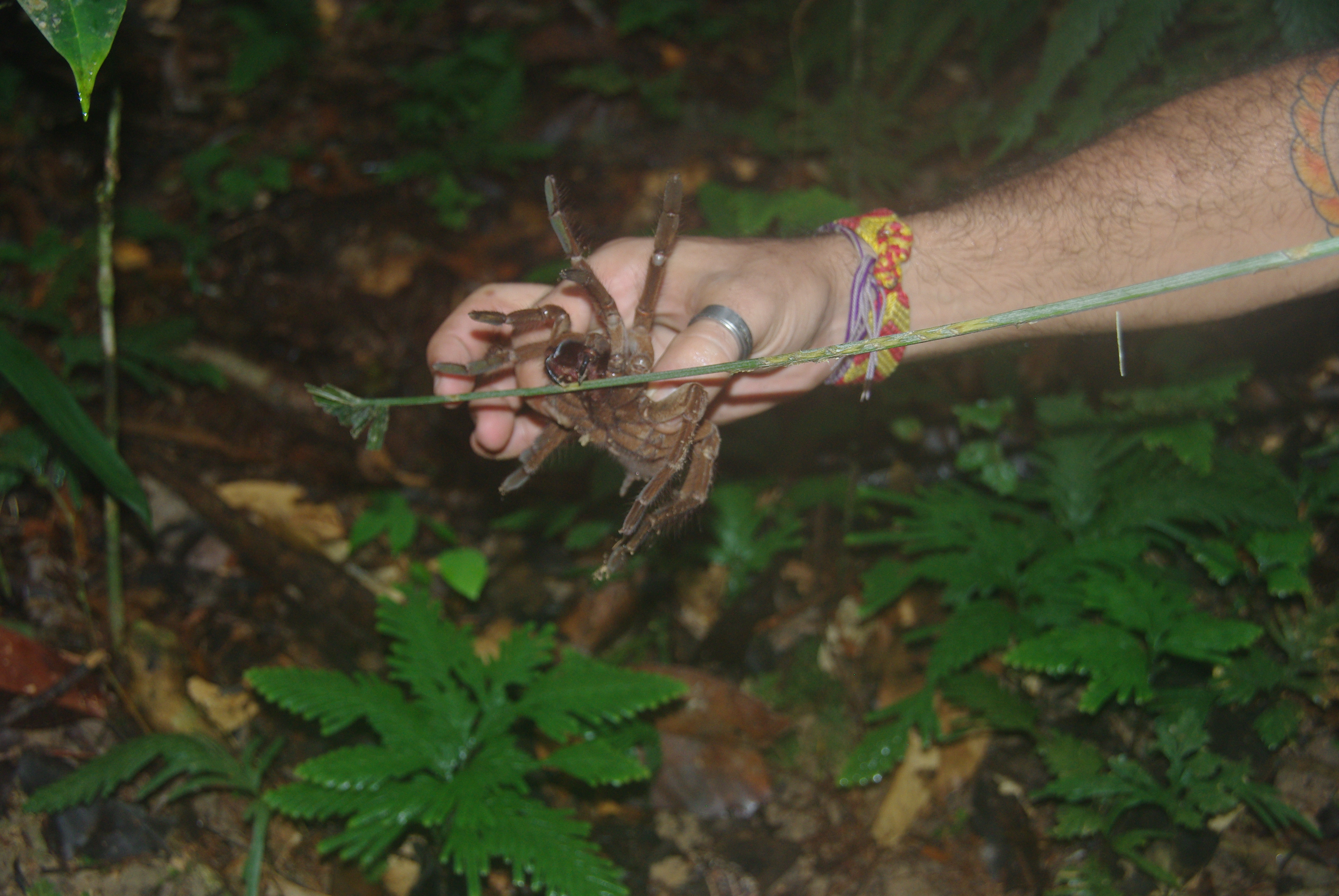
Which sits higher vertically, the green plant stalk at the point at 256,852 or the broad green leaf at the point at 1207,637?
the broad green leaf at the point at 1207,637

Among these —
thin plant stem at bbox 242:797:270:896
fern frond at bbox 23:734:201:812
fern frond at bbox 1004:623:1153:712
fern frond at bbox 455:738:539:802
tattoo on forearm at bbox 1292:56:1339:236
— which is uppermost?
tattoo on forearm at bbox 1292:56:1339:236

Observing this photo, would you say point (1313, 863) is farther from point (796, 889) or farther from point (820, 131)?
point (820, 131)

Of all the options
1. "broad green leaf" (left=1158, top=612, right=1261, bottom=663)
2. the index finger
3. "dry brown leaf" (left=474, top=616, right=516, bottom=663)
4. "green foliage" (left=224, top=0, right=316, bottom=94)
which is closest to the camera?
the index finger

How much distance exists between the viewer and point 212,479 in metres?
4.61

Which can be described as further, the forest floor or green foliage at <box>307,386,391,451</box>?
the forest floor

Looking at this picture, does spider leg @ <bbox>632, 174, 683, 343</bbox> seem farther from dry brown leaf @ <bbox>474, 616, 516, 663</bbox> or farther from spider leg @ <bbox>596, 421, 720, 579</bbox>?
dry brown leaf @ <bbox>474, 616, 516, 663</bbox>

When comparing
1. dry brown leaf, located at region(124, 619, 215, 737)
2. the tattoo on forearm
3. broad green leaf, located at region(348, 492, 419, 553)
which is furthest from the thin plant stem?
the tattoo on forearm

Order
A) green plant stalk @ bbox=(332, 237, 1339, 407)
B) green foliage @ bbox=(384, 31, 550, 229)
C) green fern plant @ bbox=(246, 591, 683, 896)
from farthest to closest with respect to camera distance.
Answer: green foliage @ bbox=(384, 31, 550, 229) < green fern plant @ bbox=(246, 591, 683, 896) < green plant stalk @ bbox=(332, 237, 1339, 407)

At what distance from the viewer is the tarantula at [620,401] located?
2.58 m

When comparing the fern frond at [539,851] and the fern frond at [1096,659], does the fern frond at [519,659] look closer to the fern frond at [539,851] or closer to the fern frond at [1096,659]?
the fern frond at [539,851]

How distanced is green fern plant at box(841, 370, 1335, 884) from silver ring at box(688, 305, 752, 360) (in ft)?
5.73

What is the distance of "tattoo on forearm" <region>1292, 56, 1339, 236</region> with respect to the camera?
112 inches

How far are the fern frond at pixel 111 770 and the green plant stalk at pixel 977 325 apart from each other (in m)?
1.78

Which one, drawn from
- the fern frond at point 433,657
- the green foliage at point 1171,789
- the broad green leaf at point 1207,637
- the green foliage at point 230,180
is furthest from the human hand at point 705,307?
the green foliage at point 230,180
